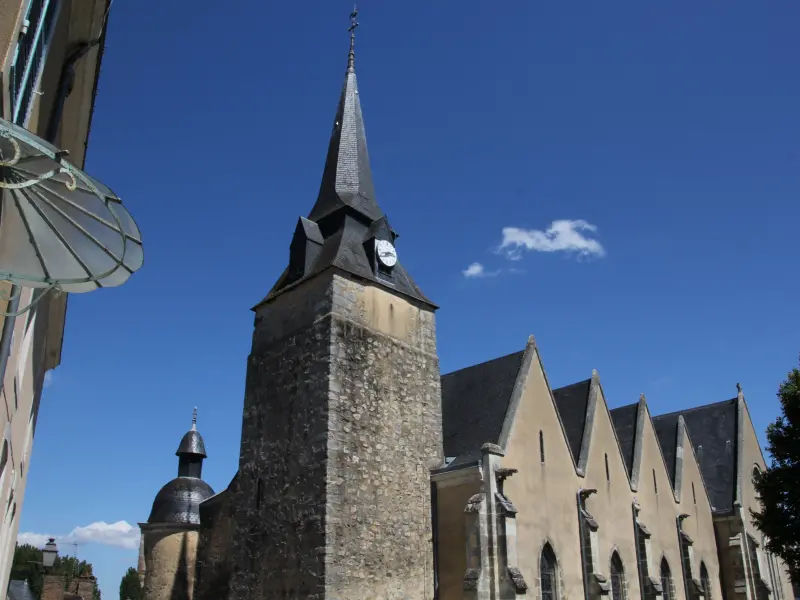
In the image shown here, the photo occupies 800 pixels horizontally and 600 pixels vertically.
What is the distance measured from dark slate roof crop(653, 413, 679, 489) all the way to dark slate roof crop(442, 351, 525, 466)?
10.0 meters

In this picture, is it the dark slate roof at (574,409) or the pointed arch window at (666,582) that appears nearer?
the dark slate roof at (574,409)

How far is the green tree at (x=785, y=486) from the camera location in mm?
20284

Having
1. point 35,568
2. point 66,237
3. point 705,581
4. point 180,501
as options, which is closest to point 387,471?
point 180,501

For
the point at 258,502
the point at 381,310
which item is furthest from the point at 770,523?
the point at 258,502

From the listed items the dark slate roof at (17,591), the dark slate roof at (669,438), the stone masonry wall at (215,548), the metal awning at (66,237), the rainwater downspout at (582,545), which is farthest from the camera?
the dark slate roof at (669,438)

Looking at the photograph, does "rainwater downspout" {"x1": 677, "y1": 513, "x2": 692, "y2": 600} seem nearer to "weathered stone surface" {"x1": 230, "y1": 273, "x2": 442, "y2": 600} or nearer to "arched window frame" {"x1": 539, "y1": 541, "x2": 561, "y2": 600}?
"arched window frame" {"x1": 539, "y1": 541, "x2": 561, "y2": 600}

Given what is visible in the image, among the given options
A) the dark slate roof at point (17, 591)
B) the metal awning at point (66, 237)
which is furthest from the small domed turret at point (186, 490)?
the metal awning at point (66, 237)

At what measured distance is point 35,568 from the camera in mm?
56812

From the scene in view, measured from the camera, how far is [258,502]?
18219 millimetres

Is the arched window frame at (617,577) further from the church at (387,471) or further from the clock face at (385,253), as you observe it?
the clock face at (385,253)

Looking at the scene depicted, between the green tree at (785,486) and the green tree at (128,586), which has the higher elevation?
the green tree at (785,486)

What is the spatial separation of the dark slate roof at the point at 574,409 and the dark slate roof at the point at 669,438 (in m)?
5.58

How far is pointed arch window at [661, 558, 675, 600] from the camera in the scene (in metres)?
23.6

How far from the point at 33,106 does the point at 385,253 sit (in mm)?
15152
